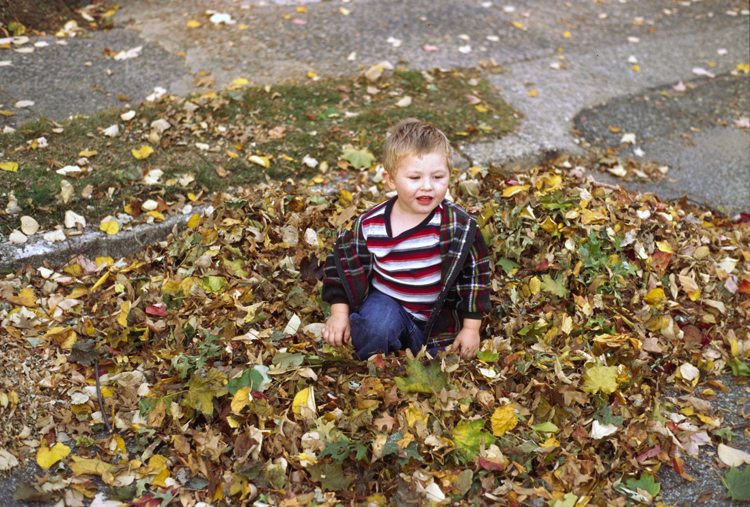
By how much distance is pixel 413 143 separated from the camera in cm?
224

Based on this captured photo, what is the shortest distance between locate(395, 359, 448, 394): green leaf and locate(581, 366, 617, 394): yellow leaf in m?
0.59

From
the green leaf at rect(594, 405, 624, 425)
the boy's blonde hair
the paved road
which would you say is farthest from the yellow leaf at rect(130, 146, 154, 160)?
the green leaf at rect(594, 405, 624, 425)

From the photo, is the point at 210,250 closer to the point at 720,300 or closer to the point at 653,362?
the point at 653,362

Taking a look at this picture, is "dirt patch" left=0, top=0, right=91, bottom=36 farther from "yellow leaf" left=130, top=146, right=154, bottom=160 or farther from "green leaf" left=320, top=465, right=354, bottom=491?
"green leaf" left=320, top=465, right=354, bottom=491

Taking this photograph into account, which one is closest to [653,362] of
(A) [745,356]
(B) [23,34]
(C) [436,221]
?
(A) [745,356]

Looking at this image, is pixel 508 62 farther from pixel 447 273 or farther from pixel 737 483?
pixel 737 483

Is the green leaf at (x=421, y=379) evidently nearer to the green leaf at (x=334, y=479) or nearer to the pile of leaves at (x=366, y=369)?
the pile of leaves at (x=366, y=369)

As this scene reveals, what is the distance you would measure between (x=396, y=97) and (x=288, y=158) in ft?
3.81

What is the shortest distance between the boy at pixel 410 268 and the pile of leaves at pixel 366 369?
0.13m

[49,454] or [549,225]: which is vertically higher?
[549,225]

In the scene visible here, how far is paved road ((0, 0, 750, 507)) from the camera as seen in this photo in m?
4.15

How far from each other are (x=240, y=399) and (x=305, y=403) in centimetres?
25

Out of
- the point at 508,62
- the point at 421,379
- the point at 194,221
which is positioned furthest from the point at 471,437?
the point at 508,62

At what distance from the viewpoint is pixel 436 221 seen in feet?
7.86
